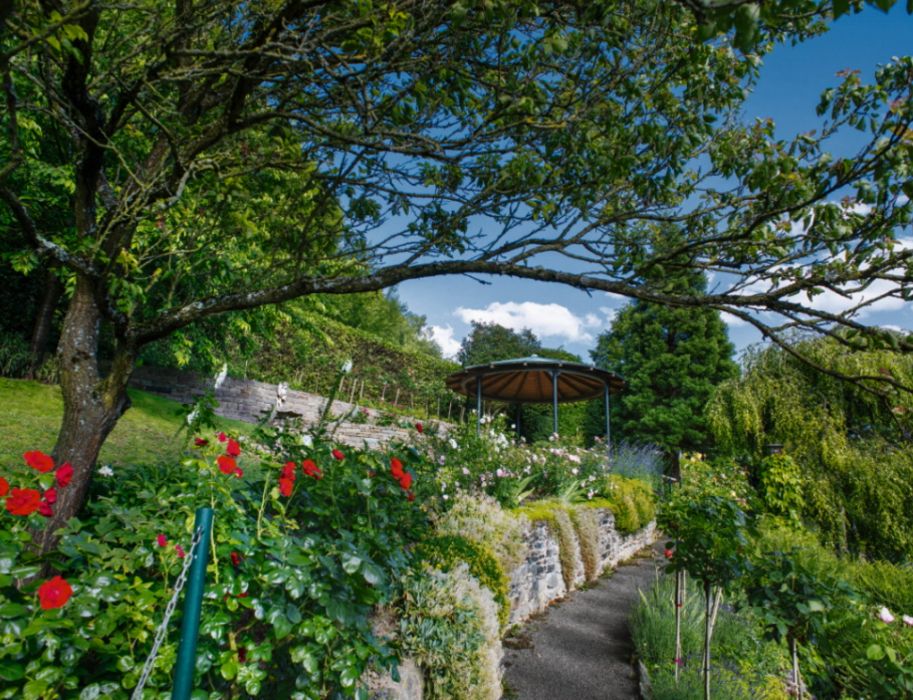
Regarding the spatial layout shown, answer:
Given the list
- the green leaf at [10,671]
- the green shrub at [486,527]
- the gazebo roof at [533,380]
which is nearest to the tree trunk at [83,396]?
the green leaf at [10,671]

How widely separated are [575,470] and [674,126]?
593 cm

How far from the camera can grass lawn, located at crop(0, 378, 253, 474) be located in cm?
509

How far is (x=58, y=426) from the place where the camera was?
20.9 ft

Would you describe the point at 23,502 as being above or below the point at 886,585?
above

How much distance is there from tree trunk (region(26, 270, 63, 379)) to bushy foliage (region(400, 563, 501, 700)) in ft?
32.1

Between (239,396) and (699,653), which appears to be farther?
(239,396)

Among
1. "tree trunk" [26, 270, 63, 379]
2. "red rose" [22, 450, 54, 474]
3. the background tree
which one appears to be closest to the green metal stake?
"red rose" [22, 450, 54, 474]

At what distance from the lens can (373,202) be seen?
303 cm

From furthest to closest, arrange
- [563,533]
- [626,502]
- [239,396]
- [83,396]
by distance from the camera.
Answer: [239,396], [626,502], [563,533], [83,396]

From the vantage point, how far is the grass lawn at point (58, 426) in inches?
200

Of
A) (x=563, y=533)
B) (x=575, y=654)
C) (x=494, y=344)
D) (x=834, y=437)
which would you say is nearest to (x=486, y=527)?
(x=575, y=654)

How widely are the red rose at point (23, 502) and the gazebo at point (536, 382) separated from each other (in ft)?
25.4

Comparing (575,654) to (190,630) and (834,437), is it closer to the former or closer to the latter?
(190,630)

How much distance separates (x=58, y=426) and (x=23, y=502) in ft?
20.3
